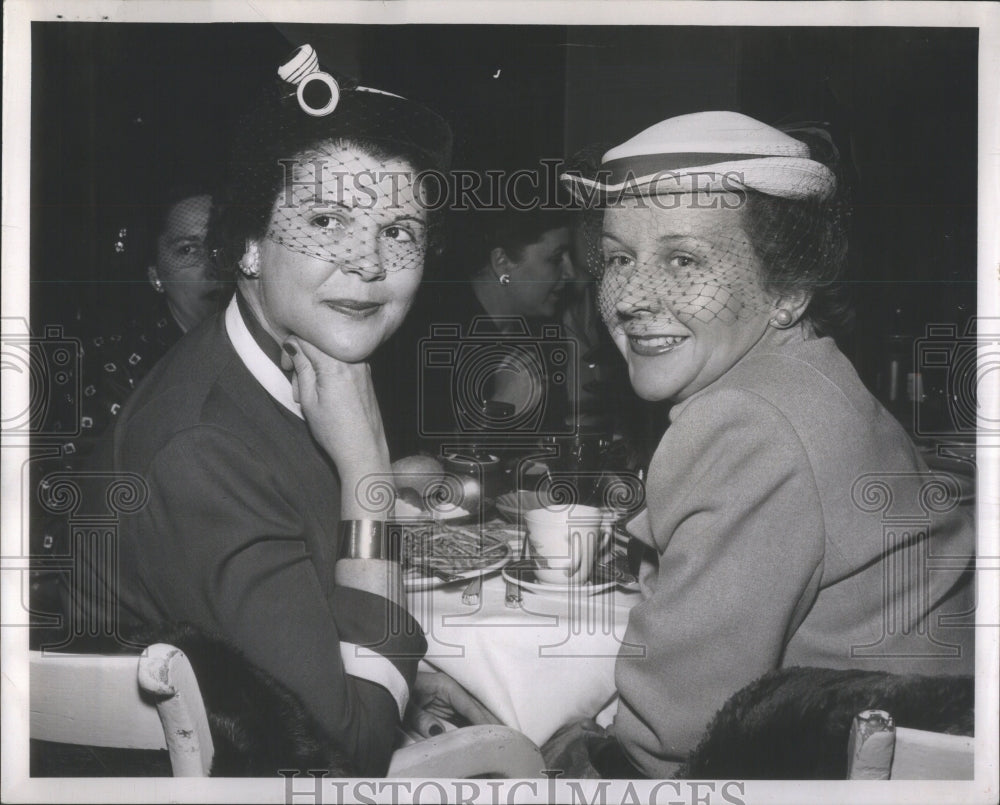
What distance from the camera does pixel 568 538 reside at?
2211mm

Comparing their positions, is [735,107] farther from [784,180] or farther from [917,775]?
[917,775]

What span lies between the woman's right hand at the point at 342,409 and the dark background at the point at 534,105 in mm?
417

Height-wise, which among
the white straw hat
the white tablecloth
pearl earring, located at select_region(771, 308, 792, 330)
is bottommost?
the white tablecloth

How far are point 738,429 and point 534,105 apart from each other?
878mm

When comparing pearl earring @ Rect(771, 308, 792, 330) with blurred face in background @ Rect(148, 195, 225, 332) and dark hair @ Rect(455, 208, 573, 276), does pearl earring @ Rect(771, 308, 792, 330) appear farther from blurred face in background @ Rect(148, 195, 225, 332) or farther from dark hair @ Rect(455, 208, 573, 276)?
blurred face in background @ Rect(148, 195, 225, 332)

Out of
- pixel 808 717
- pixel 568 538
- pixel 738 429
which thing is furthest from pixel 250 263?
pixel 808 717

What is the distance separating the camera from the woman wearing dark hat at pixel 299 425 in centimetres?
216

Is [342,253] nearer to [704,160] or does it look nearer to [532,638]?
[704,160]

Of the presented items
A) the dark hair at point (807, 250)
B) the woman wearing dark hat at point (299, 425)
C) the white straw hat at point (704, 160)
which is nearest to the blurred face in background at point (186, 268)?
the woman wearing dark hat at point (299, 425)

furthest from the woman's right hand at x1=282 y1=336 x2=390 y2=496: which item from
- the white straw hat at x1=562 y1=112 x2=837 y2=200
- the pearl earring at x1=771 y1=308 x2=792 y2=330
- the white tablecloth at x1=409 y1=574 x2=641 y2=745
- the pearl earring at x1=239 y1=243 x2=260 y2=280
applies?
the pearl earring at x1=771 y1=308 x2=792 y2=330

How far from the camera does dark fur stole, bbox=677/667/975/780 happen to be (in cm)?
221

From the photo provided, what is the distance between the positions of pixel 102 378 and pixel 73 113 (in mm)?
622

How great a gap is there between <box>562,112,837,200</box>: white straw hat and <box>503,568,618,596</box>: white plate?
903 millimetres

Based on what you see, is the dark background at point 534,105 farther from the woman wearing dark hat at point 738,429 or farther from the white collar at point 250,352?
the white collar at point 250,352
